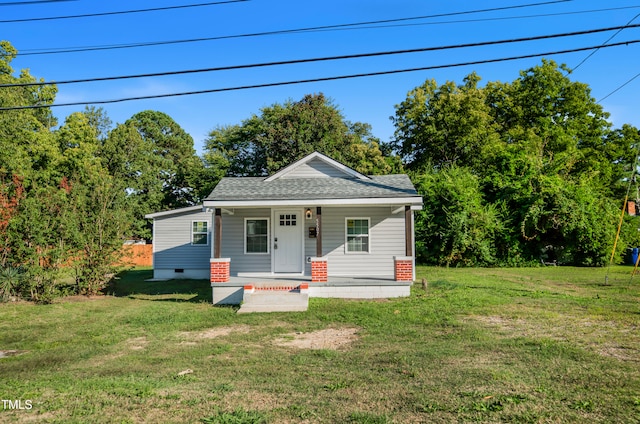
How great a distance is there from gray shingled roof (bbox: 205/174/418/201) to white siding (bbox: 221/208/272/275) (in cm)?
79

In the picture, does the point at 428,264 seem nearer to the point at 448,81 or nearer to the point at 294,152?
the point at 294,152

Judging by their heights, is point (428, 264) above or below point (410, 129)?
below

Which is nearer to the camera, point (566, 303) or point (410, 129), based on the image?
point (566, 303)

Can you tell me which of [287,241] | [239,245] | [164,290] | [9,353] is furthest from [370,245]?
[9,353]

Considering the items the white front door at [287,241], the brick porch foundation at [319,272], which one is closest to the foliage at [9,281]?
the white front door at [287,241]

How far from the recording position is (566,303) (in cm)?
1012

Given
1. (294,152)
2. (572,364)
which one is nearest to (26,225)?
(572,364)

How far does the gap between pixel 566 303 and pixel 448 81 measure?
88.4 ft

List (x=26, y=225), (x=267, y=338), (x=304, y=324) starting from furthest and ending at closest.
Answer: (x=26, y=225) < (x=304, y=324) < (x=267, y=338)

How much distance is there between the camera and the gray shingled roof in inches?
490

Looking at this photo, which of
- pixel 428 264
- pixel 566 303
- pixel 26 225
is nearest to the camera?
pixel 566 303

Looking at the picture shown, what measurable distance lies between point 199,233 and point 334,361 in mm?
14206

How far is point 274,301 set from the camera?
10.6 m

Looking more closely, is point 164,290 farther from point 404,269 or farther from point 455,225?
point 455,225
